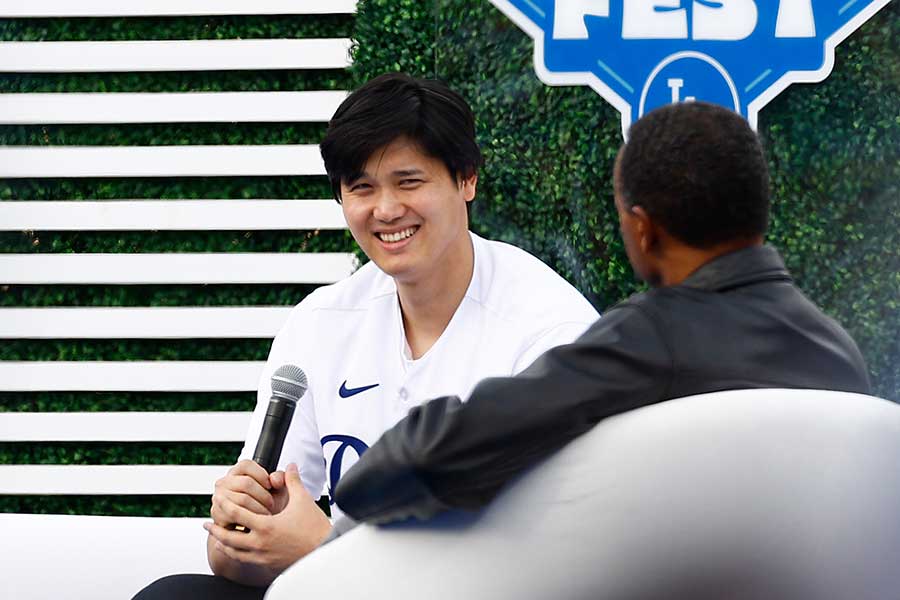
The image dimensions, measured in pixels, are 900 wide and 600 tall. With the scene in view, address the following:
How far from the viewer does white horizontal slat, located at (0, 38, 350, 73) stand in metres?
4.30

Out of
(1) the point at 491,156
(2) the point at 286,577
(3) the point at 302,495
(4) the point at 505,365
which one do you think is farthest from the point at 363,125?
(1) the point at 491,156

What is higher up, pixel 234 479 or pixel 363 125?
pixel 363 125

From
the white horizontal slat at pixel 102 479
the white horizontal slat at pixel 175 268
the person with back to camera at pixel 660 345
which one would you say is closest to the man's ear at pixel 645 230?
the person with back to camera at pixel 660 345

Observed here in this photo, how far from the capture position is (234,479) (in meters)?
1.62

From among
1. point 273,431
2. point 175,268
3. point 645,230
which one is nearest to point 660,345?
point 645,230

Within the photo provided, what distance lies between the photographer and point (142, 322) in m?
4.42

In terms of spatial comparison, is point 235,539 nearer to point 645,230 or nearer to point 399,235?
point 399,235

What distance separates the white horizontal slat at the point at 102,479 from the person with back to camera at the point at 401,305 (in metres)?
2.43

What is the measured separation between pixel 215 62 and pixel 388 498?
3.44 metres

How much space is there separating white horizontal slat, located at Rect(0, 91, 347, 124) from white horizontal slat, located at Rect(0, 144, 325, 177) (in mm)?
103

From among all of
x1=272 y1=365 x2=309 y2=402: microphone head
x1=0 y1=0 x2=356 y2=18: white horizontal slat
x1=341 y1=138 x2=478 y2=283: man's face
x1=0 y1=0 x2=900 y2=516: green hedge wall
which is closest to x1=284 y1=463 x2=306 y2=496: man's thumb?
x1=272 y1=365 x2=309 y2=402: microphone head

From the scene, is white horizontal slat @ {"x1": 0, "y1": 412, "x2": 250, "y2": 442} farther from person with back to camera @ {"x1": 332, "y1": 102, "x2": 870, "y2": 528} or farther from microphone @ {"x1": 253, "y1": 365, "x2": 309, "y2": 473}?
person with back to camera @ {"x1": 332, "y1": 102, "x2": 870, "y2": 528}

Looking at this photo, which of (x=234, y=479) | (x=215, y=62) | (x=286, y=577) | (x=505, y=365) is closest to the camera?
(x=286, y=577)

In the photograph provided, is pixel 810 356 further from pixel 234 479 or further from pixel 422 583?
pixel 234 479
